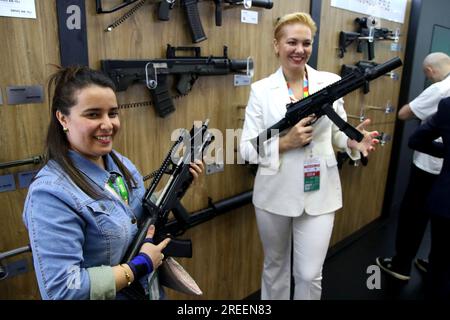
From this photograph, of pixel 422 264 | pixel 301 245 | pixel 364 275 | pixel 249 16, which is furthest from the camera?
pixel 422 264

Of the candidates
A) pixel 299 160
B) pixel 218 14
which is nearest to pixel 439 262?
pixel 299 160

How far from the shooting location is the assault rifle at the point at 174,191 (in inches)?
41.2

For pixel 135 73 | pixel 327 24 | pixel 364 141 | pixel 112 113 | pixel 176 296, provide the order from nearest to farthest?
pixel 112 113, pixel 135 73, pixel 364 141, pixel 176 296, pixel 327 24

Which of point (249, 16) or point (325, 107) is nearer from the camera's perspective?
point (325, 107)

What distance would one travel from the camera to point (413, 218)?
2262 mm

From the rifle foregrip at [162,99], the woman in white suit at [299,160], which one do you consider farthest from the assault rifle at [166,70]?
the woman in white suit at [299,160]

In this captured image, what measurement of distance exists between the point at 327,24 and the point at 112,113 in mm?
1796

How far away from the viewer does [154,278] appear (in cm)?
106

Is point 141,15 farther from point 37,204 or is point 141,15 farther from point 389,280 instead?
point 389,280

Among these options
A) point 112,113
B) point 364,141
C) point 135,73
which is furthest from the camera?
point 364,141

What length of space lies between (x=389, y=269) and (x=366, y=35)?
5.46 feet

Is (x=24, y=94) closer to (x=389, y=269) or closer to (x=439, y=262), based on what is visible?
(x=439, y=262)

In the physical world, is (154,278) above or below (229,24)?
below

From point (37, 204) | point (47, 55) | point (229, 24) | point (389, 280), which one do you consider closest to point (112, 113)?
point (37, 204)
